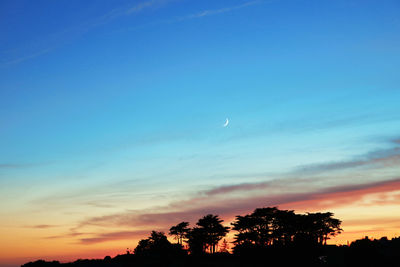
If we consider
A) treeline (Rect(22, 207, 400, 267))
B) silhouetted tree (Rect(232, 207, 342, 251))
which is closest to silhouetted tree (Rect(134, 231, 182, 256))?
treeline (Rect(22, 207, 400, 267))

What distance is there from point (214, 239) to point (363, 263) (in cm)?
4877

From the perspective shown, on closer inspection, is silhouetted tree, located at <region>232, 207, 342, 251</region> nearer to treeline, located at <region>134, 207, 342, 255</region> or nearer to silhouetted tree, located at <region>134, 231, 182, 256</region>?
treeline, located at <region>134, 207, 342, 255</region>

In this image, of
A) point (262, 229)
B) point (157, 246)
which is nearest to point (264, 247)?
point (262, 229)

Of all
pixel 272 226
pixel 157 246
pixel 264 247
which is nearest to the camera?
pixel 264 247

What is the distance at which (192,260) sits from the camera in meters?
80.6

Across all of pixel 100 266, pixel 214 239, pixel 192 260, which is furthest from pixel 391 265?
pixel 100 266

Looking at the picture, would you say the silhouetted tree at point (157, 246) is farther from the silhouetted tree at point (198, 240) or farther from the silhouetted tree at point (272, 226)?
the silhouetted tree at point (272, 226)

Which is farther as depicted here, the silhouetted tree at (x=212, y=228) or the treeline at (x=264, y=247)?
the silhouetted tree at (x=212, y=228)

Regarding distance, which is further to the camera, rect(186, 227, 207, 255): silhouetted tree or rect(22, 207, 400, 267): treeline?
rect(186, 227, 207, 255): silhouetted tree

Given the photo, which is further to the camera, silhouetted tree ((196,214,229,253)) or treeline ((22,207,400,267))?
silhouetted tree ((196,214,229,253))

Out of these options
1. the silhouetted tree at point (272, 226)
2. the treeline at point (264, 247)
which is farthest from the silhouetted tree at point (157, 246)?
the silhouetted tree at point (272, 226)

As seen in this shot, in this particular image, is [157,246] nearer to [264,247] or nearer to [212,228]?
[212,228]

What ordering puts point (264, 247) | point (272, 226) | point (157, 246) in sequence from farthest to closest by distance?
point (157, 246), point (272, 226), point (264, 247)

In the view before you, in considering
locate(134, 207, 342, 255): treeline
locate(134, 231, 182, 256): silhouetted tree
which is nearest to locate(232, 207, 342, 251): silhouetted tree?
locate(134, 207, 342, 255): treeline
